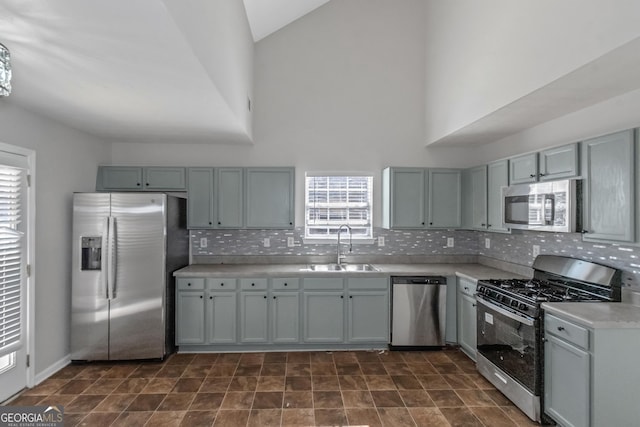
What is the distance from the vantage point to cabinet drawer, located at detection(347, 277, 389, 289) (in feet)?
12.9

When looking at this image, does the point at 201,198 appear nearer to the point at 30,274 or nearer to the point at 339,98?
the point at 30,274

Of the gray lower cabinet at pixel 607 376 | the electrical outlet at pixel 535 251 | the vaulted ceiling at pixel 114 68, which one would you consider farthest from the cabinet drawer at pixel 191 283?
the electrical outlet at pixel 535 251

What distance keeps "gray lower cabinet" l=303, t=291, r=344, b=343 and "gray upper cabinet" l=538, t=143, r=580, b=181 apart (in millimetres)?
2260

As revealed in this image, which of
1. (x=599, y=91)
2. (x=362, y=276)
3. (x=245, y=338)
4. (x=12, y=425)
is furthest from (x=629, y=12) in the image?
(x=12, y=425)

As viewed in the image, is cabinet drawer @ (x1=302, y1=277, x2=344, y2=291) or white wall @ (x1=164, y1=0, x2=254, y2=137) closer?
white wall @ (x1=164, y1=0, x2=254, y2=137)

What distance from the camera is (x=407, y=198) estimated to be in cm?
427

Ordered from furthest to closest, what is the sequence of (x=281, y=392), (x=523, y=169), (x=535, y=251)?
1. (x=535, y=251)
2. (x=523, y=169)
3. (x=281, y=392)

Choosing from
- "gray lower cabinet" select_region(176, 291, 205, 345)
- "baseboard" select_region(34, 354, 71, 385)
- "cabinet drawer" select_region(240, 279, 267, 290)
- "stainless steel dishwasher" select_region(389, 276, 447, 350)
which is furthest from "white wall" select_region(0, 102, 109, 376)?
"stainless steel dishwasher" select_region(389, 276, 447, 350)

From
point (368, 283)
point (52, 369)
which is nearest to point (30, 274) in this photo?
point (52, 369)

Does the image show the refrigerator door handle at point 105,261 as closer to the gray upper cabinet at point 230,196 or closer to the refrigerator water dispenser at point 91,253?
the refrigerator water dispenser at point 91,253

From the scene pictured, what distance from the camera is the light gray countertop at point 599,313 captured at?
2.13 meters

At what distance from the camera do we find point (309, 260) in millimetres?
4500

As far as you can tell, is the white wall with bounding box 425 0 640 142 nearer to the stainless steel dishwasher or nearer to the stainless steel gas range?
the stainless steel gas range

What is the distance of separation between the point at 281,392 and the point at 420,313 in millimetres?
1724
